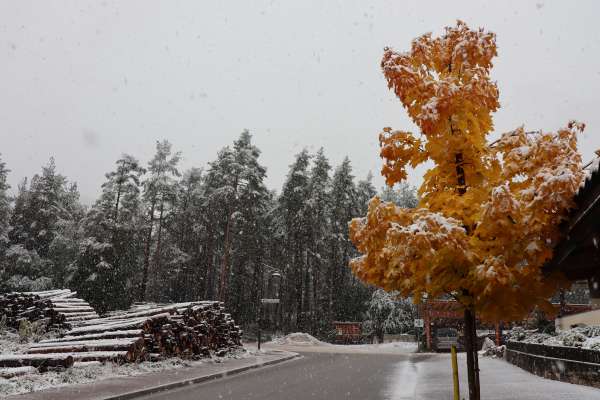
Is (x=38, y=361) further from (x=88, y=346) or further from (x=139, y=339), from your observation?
(x=139, y=339)

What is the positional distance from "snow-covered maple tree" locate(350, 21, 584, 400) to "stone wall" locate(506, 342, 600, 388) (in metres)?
7.01

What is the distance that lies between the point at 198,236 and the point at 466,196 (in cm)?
5116

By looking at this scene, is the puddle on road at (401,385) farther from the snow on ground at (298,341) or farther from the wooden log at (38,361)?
the snow on ground at (298,341)

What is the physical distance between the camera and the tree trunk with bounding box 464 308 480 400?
269 inches

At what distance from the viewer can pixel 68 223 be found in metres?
47.5

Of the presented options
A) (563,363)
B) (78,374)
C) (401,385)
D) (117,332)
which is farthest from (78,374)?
(563,363)

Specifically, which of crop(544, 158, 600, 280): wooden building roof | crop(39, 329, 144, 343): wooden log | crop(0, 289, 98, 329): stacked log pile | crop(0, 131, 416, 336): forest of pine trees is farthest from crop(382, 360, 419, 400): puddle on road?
crop(0, 131, 416, 336): forest of pine trees

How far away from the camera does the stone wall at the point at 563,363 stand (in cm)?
1207

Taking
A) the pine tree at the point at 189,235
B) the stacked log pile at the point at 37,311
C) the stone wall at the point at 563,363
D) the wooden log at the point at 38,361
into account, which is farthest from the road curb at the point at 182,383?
the pine tree at the point at 189,235

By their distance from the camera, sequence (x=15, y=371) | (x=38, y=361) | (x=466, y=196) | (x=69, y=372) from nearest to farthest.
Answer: (x=466, y=196), (x=15, y=371), (x=69, y=372), (x=38, y=361)

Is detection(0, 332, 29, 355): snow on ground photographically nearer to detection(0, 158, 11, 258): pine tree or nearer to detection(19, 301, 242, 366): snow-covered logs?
detection(19, 301, 242, 366): snow-covered logs

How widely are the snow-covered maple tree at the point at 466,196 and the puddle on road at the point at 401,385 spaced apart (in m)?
6.30

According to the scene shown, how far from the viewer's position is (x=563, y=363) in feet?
45.2

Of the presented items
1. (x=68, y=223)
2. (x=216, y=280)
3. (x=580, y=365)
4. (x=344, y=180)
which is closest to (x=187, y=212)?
(x=216, y=280)
